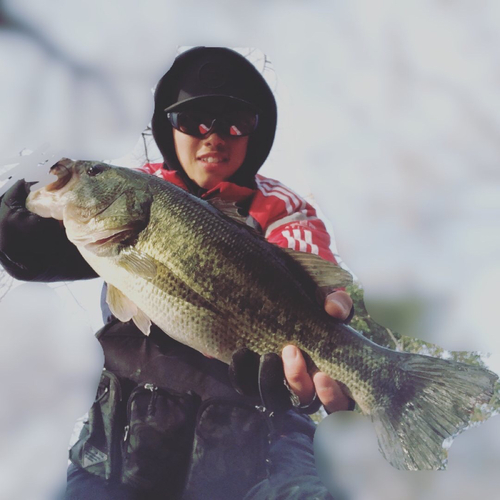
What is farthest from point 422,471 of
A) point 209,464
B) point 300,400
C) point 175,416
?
point 175,416

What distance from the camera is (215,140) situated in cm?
211

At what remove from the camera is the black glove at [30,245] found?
174 centimetres

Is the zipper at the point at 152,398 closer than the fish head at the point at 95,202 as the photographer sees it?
No

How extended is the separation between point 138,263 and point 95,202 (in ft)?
0.99

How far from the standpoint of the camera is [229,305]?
157 cm

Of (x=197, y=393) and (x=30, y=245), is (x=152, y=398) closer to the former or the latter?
(x=197, y=393)

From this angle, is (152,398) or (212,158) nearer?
(152,398)

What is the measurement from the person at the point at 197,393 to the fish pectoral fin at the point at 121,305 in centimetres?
26

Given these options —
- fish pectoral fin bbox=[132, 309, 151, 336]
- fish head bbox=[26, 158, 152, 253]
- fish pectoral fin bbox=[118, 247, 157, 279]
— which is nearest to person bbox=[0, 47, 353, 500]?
fish head bbox=[26, 158, 152, 253]

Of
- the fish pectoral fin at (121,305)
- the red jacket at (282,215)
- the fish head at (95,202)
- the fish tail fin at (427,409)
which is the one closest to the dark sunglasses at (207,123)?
the red jacket at (282,215)

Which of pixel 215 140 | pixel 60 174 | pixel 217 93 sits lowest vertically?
pixel 60 174

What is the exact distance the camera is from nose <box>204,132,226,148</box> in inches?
82.9

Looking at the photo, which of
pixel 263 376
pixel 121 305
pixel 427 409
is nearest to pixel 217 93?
pixel 121 305

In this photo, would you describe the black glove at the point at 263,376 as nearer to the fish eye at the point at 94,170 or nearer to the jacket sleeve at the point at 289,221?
the jacket sleeve at the point at 289,221
